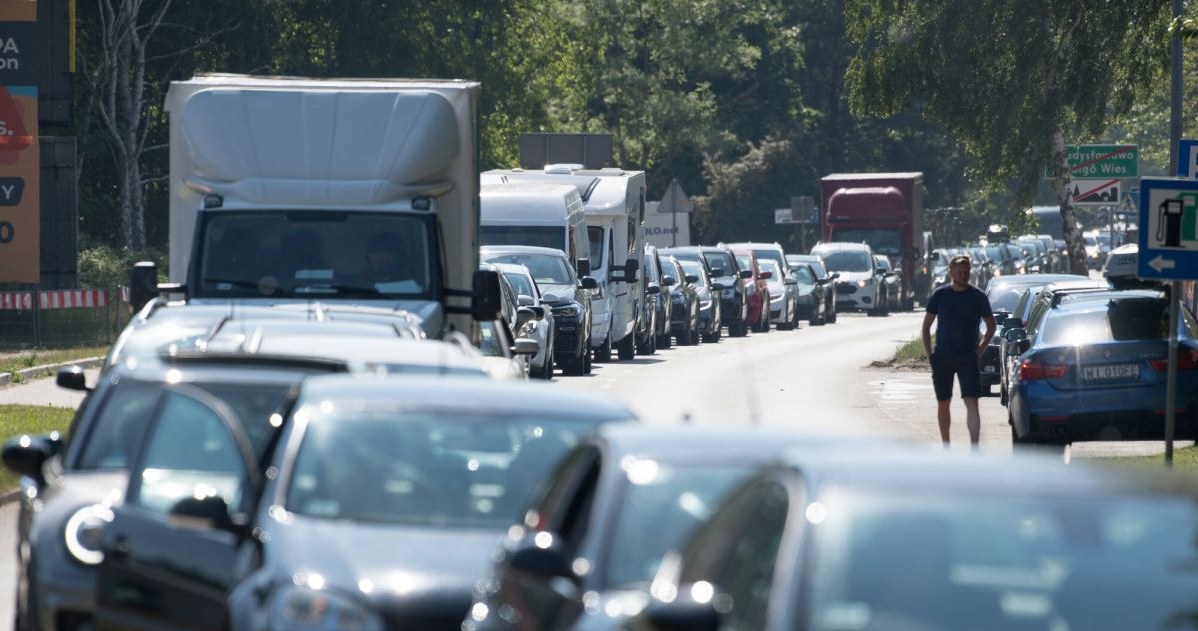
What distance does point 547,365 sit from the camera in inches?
1051

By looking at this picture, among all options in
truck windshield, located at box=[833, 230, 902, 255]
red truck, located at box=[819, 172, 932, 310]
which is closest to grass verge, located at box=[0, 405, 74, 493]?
red truck, located at box=[819, 172, 932, 310]

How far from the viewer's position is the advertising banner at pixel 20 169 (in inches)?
1382

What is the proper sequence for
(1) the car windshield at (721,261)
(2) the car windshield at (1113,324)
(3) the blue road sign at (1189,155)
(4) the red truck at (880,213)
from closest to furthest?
(3) the blue road sign at (1189,155) → (2) the car windshield at (1113,324) → (1) the car windshield at (721,261) → (4) the red truck at (880,213)

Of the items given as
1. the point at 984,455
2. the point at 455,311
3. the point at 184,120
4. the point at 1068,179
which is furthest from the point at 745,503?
the point at 1068,179

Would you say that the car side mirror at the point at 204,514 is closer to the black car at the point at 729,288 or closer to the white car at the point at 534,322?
the white car at the point at 534,322

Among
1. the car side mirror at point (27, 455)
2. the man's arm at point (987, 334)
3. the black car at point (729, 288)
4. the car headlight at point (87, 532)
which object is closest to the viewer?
the car headlight at point (87, 532)

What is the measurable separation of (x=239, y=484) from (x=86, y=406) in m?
0.89

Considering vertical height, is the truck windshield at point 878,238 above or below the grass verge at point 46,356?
above

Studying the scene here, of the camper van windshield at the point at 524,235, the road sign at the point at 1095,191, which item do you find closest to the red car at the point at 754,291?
the road sign at the point at 1095,191

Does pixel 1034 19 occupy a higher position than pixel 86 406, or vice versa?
Result: pixel 1034 19

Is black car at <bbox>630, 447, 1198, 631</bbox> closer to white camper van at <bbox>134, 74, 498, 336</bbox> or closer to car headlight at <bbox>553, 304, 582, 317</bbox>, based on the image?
white camper van at <bbox>134, 74, 498, 336</bbox>

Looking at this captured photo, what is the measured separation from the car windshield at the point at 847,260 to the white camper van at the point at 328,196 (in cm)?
4394

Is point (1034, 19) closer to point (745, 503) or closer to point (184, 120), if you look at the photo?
point (184, 120)

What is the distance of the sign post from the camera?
651 inches
